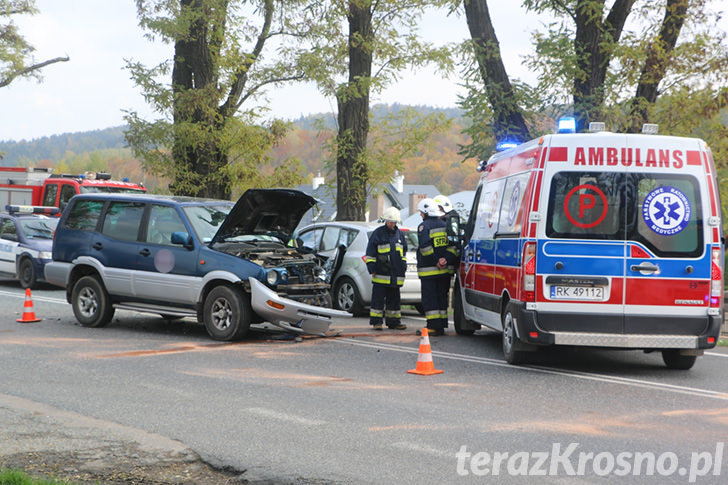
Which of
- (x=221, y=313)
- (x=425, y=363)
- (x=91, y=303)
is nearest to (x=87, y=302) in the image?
(x=91, y=303)

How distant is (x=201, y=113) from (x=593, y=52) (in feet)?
32.1

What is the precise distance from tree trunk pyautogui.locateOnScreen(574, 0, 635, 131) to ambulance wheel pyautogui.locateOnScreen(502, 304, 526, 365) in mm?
9049

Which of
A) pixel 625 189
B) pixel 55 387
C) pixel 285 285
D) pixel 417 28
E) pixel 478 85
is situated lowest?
pixel 55 387

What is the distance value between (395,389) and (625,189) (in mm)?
3083

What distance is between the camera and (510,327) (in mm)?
9633

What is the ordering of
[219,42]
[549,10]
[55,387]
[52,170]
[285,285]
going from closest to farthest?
[55,387]
[285,285]
[549,10]
[219,42]
[52,170]

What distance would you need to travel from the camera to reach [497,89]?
18.0 metres

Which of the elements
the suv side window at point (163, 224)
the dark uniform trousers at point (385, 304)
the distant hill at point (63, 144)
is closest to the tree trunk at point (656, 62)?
the dark uniform trousers at point (385, 304)

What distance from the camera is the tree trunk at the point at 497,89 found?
1805 centimetres

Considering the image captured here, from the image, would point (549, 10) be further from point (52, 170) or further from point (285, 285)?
point (52, 170)

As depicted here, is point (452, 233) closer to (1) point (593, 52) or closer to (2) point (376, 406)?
(2) point (376, 406)

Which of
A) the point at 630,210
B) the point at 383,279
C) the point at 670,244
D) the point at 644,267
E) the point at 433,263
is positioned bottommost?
the point at 383,279

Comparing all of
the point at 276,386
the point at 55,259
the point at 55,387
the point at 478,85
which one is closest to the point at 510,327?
the point at 276,386

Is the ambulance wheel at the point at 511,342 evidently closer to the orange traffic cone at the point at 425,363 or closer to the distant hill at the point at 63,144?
the orange traffic cone at the point at 425,363
